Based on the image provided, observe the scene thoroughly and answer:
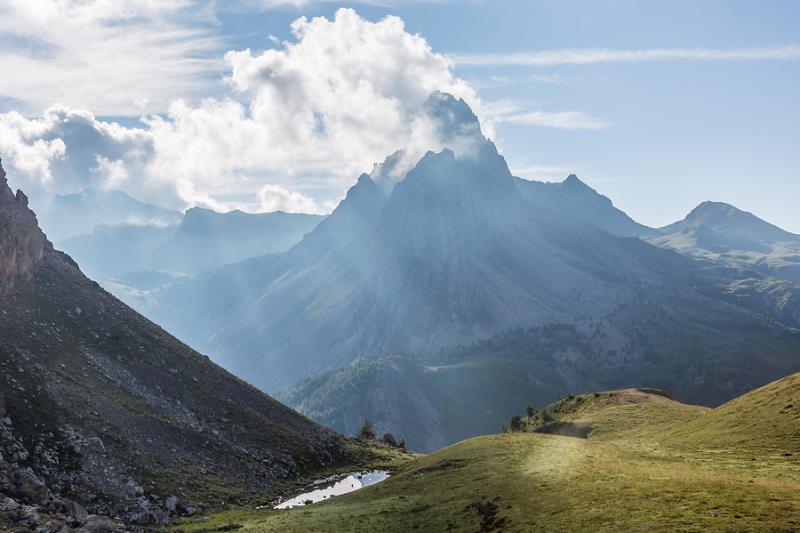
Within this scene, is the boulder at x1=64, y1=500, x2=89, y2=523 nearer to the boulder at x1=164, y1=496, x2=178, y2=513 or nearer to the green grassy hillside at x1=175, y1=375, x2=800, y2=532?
the green grassy hillside at x1=175, y1=375, x2=800, y2=532

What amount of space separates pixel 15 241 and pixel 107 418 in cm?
4457

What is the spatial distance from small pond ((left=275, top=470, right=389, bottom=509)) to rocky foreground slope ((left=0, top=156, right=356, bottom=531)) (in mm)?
6949

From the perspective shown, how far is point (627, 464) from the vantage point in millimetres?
63906

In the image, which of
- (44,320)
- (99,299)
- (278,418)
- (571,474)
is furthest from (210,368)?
(571,474)

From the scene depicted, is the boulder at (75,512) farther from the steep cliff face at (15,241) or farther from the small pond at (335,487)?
the steep cliff face at (15,241)

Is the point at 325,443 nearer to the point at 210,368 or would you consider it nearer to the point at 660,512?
the point at 210,368

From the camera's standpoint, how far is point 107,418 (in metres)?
86.5

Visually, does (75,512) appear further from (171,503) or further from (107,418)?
(107,418)

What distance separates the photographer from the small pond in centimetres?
9019

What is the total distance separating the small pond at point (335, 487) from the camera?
3551 inches

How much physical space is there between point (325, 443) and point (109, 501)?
207 ft

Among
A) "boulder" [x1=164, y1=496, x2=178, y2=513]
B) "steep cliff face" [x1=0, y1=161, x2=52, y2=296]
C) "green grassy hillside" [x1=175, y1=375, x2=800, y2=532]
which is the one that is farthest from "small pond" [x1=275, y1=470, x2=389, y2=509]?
"steep cliff face" [x1=0, y1=161, x2=52, y2=296]

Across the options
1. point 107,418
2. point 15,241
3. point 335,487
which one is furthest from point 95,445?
point 15,241

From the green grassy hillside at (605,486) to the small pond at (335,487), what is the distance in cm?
1172
